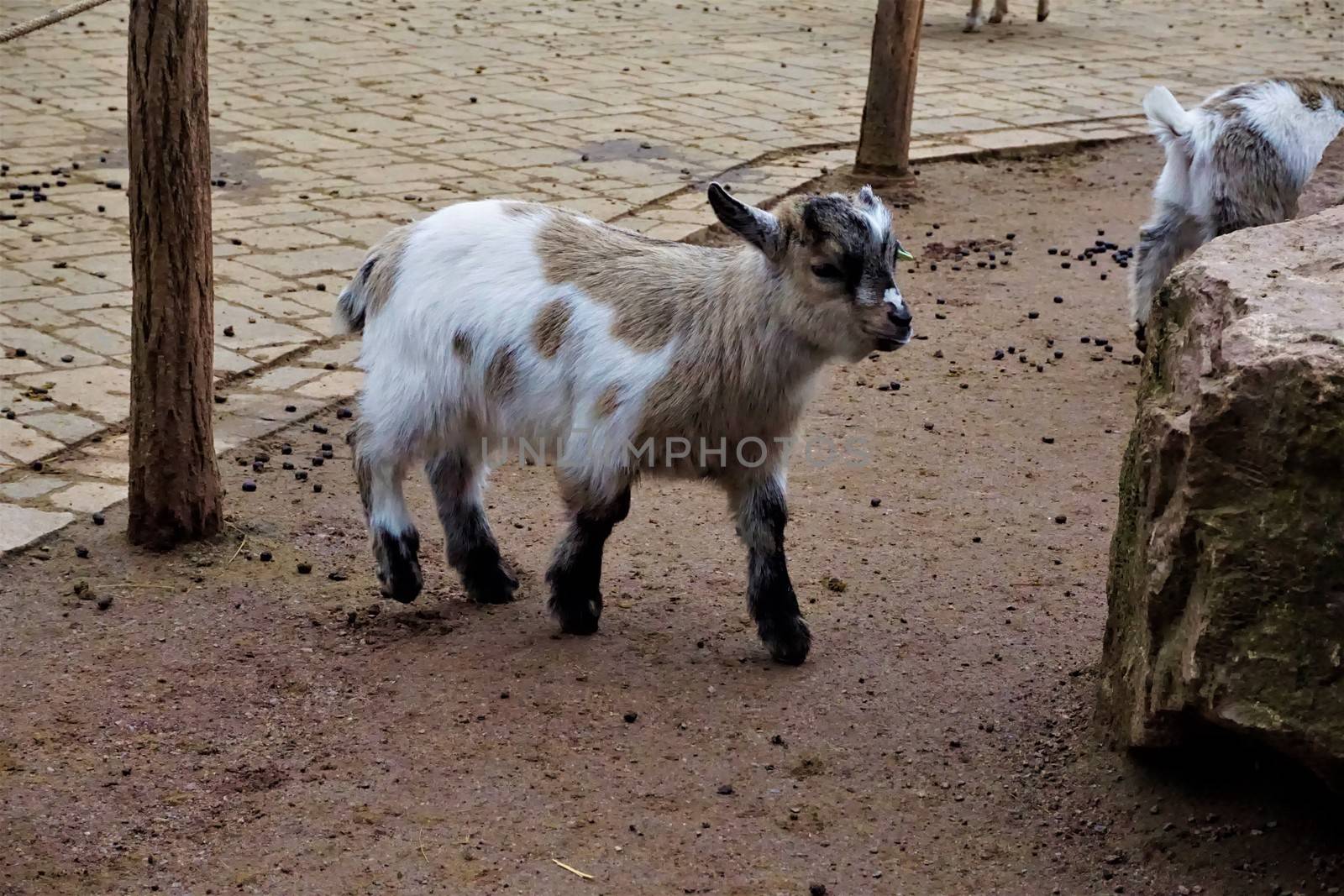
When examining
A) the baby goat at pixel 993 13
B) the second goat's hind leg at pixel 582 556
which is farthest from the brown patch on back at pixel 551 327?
the baby goat at pixel 993 13

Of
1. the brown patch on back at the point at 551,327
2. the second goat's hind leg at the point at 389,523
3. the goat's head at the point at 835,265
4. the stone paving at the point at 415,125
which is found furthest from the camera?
the stone paving at the point at 415,125

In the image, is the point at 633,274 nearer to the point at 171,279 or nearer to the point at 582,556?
the point at 582,556

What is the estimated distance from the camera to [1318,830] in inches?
144

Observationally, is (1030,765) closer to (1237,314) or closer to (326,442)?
(1237,314)

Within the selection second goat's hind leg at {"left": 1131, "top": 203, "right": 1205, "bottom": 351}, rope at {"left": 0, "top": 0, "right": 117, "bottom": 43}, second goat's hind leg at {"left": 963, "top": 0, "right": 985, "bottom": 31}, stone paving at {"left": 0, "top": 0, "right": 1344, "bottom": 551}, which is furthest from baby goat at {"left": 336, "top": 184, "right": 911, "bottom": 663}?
second goat's hind leg at {"left": 963, "top": 0, "right": 985, "bottom": 31}

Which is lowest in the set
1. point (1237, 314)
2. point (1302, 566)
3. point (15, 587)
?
point (15, 587)

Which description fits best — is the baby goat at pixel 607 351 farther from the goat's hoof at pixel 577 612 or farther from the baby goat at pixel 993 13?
the baby goat at pixel 993 13

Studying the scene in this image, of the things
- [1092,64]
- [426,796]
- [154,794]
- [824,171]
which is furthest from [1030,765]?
[1092,64]

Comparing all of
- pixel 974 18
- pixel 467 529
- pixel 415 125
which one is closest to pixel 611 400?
pixel 467 529

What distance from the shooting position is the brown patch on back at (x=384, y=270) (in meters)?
4.98

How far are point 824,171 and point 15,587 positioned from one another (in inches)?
245

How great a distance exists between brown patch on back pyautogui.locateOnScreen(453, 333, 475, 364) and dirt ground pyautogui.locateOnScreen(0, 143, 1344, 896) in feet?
2.87

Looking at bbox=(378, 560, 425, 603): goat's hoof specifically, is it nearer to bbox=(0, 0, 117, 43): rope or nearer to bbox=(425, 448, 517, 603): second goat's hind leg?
bbox=(425, 448, 517, 603): second goat's hind leg

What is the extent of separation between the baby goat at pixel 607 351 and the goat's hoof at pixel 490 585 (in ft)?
0.79
